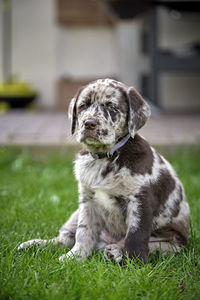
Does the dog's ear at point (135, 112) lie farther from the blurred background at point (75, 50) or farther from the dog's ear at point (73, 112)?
the blurred background at point (75, 50)

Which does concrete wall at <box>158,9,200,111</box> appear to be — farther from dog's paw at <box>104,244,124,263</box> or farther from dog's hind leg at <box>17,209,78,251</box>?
dog's paw at <box>104,244,124,263</box>

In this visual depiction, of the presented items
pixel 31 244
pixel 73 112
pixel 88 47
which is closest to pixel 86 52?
pixel 88 47

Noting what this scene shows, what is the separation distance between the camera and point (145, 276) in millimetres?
2572

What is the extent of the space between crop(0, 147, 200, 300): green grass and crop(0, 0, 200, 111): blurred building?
6.57 m

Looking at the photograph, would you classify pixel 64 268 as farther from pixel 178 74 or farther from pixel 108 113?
pixel 178 74

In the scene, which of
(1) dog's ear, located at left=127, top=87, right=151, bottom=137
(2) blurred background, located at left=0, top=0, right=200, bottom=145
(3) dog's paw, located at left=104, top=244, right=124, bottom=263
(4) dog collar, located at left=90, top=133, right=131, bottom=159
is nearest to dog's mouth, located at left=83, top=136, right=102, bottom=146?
(4) dog collar, located at left=90, top=133, right=131, bottom=159

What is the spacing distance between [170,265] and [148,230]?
264mm

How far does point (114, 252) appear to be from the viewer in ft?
9.50

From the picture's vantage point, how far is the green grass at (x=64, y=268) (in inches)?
93.8

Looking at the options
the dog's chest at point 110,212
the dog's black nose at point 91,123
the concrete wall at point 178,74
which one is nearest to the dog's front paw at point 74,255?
the dog's chest at point 110,212

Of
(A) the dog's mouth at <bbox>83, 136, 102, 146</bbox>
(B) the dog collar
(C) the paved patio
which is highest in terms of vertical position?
(A) the dog's mouth at <bbox>83, 136, 102, 146</bbox>

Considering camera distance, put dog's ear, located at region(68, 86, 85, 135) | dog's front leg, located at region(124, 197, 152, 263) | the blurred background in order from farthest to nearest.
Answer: the blurred background, dog's ear, located at region(68, 86, 85, 135), dog's front leg, located at region(124, 197, 152, 263)

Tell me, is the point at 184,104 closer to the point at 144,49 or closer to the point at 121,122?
the point at 144,49

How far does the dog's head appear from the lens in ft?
9.53
